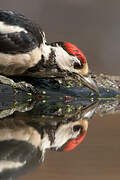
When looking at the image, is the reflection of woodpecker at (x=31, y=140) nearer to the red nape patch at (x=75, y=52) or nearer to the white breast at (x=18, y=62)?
the white breast at (x=18, y=62)

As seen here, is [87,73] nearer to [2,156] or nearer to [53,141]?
[53,141]

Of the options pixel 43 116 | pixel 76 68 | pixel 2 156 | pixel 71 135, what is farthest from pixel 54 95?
pixel 2 156

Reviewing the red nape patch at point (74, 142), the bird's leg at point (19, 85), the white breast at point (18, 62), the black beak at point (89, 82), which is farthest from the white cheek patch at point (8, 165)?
the black beak at point (89, 82)

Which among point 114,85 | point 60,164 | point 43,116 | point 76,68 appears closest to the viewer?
point 60,164

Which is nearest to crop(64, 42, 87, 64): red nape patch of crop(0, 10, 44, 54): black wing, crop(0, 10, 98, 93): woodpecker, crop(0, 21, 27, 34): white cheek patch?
crop(0, 10, 98, 93): woodpecker

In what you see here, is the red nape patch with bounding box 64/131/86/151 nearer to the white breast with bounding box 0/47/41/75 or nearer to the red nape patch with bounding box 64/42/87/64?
the white breast with bounding box 0/47/41/75
